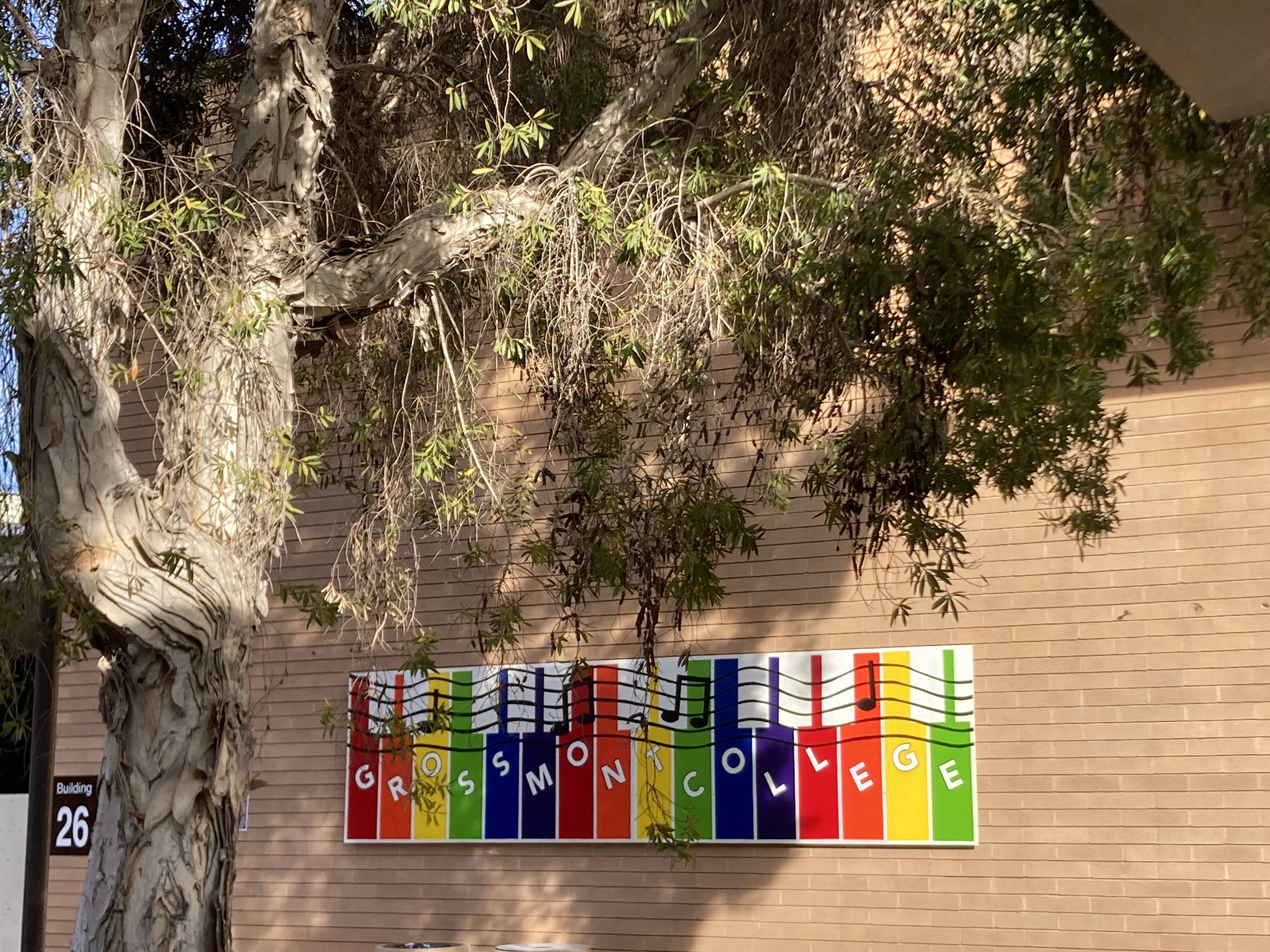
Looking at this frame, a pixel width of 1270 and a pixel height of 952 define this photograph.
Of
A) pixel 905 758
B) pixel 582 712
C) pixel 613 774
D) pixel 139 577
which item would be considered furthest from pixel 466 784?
pixel 139 577

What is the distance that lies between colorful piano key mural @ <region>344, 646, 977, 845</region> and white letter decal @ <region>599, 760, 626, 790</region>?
1 centimetres

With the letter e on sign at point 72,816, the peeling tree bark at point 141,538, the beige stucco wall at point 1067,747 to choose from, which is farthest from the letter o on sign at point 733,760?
the letter e on sign at point 72,816

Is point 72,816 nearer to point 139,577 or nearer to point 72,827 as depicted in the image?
point 72,827

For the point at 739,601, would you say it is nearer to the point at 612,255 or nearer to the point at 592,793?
the point at 592,793

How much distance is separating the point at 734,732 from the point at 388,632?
8.17 feet

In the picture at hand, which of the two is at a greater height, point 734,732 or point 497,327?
point 497,327

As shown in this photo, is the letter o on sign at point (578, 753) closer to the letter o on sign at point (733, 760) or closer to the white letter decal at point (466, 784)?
the white letter decal at point (466, 784)

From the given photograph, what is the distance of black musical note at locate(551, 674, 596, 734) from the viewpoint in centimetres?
867

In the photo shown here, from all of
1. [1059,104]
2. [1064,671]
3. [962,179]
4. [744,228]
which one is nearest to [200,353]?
[744,228]

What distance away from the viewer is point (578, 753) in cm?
867

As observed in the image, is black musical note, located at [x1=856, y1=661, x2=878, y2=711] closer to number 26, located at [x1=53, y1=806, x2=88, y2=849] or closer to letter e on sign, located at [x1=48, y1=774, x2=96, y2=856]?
letter e on sign, located at [x1=48, y1=774, x2=96, y2=856]

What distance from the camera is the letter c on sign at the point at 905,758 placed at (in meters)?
7.75

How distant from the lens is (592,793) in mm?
8562

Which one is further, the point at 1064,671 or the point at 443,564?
the point at 443,564
